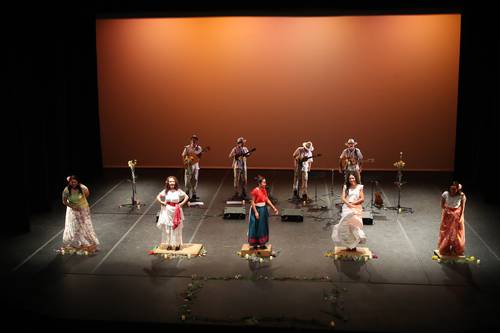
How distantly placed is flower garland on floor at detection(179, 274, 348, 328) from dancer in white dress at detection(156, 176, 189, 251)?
106 cm

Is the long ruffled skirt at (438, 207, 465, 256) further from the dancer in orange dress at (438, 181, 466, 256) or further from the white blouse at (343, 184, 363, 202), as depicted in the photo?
the white blouse at (343, 184, 363, 202)

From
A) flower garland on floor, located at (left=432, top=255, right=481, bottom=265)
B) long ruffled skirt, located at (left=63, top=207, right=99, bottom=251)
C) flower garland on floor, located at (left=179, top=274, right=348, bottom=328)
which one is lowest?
flower garland on floor, located at (left=179, top=274, right=348, bottom=328)

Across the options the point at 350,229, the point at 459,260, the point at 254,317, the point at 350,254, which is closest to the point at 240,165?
the point at 350,229

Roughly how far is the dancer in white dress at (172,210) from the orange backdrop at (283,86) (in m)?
6.21

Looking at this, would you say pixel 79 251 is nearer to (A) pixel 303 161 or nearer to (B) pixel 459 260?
(A) pixel 303 161

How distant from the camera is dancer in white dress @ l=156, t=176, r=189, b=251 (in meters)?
10.3

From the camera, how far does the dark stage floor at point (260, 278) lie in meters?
8.36

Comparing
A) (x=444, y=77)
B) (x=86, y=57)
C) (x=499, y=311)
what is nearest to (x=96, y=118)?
(x=86, y=57)

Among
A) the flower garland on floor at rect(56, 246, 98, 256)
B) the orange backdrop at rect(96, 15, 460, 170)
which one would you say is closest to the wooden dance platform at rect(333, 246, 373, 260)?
the flower garland on floor at rect(56, 246, 98, 256)

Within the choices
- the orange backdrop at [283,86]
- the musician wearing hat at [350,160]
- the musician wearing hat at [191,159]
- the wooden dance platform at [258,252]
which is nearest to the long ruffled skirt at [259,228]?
the wooden dance platform at [258,252]

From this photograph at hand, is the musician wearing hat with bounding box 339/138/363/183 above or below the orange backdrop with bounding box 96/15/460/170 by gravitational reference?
below

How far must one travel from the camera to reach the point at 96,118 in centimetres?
1641

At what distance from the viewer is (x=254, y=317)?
8.33 m

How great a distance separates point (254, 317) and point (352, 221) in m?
2.62
